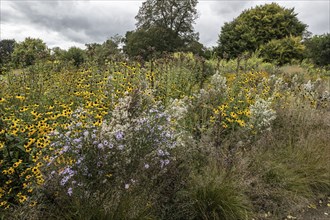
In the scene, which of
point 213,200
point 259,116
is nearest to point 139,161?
point 213,200

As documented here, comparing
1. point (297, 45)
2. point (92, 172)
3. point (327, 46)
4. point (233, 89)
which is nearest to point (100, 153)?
point (92, 172)

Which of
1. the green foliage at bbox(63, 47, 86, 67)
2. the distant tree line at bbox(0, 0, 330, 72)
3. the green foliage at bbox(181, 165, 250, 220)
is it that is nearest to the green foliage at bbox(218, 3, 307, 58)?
the distant tree line at bbox(0, 0, 330, 72)

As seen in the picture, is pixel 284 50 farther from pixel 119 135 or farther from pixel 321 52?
pixel 119 135

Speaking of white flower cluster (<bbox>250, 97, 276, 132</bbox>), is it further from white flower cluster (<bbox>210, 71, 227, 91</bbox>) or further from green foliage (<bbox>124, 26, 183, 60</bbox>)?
green foliage (<bbox>124, 26, 183, 60</bbox>)

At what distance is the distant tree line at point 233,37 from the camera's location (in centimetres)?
→ 1973

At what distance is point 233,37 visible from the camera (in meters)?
22.8

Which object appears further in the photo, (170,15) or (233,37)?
(170,15)

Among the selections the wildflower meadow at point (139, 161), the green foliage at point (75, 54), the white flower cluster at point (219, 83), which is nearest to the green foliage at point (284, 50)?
the green foliage at point (75, 54)

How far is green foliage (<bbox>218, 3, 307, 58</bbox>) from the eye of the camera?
22.6 m

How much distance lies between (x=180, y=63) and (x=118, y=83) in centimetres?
272

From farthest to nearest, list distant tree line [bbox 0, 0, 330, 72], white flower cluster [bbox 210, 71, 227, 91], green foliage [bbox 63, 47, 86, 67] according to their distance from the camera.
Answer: distant tree line [bbox 0, 0, 330, 72]
green foliage [bbox 63, 47, 86, 67]
white flower cluster [bbox 210, 71, 227, 91]

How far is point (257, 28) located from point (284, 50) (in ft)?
16.6

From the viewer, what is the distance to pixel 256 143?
13.1 ft

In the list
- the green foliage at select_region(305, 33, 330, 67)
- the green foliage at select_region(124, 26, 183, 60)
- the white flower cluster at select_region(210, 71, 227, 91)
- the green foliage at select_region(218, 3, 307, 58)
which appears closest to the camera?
Result: the white flower cluster at select_region(210, 71, 227, 91)
